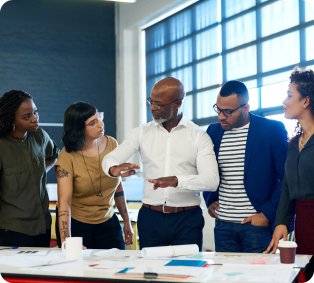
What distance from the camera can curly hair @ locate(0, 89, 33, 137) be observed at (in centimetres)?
321

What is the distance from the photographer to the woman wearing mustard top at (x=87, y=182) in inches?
124

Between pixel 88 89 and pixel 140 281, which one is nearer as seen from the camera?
pixel 140 281

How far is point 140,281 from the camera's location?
2.05 metres

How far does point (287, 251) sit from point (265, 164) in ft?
2.39

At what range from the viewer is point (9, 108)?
3254 mm

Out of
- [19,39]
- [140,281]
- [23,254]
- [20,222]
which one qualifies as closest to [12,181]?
[20,222]

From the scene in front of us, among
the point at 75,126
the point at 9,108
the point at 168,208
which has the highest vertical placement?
the point at 9,108

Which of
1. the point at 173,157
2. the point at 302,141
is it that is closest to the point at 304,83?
the point at 302,141

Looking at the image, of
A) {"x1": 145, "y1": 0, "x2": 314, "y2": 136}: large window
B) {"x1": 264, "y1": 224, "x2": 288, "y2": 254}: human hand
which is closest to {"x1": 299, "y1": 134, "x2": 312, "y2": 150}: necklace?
{"x1": 264, "y1": 224, "x2": 288, "y2": 254}: human hand

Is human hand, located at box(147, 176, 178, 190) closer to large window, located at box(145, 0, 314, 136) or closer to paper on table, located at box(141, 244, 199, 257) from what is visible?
paper on table, located at box(141, 244, 199, 257)

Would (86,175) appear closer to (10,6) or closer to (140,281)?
(140,281)

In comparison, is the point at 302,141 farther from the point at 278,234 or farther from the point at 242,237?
the point at 242,237

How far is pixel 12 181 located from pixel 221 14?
4.66 metres

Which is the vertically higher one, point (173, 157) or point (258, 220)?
point (173, 157)
